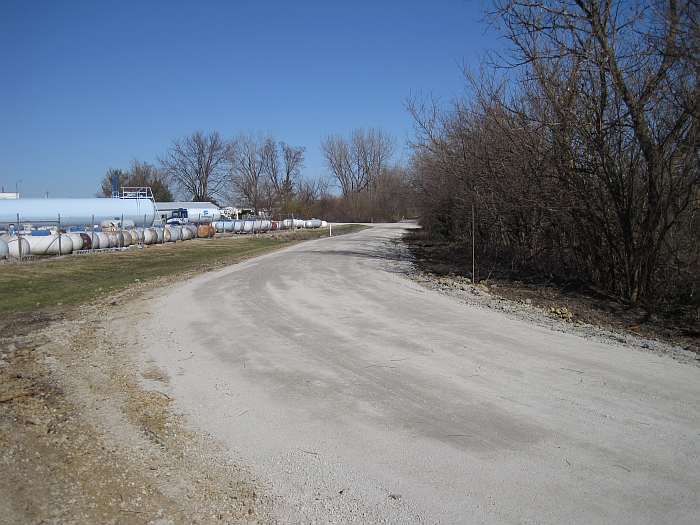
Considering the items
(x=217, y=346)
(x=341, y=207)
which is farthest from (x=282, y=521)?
(x=341, y=207)

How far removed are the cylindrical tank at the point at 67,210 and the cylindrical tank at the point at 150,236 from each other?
700cm

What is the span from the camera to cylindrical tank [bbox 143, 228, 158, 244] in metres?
36.3

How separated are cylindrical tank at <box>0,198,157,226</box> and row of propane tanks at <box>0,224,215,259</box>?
7693 millimetres

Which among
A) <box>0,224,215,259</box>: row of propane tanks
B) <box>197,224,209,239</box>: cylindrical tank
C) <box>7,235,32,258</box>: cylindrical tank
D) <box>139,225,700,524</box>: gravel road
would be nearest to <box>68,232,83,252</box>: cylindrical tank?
<box>0,224,215,259</box>: row of propane tanks

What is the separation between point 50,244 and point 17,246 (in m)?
2.31

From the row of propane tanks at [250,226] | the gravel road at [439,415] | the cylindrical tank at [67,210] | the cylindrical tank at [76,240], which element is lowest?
the row of propane tanks at [250,226]

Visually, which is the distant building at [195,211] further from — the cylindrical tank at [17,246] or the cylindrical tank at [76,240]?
the cylindrical tank at [17,246]

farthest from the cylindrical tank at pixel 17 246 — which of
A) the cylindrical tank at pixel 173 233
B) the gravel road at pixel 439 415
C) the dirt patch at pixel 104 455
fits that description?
the dirt patch at pixel 104 455

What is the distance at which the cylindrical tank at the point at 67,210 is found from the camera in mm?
42625

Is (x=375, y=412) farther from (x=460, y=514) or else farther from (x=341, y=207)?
(x=341, y=207)

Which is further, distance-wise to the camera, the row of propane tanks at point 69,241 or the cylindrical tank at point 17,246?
the row of propane tanks at point 69,241

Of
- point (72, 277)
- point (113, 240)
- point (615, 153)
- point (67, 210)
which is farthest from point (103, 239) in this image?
point (615, 153)

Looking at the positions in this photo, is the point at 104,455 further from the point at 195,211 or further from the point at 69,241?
the point at 195,211

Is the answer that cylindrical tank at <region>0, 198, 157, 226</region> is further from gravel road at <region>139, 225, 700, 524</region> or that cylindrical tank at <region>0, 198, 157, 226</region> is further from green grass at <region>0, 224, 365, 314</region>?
gravel road at <region>139, 225, 700, 524</region>
